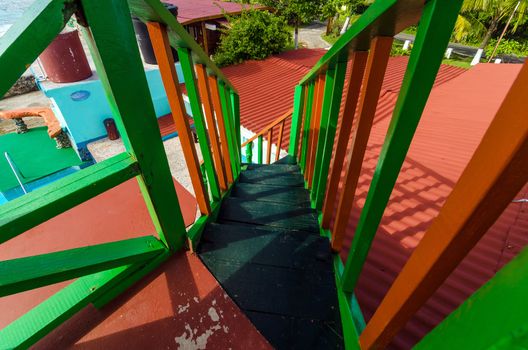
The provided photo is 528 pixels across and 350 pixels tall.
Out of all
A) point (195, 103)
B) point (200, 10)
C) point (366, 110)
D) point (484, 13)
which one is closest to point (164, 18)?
point (195, 103)

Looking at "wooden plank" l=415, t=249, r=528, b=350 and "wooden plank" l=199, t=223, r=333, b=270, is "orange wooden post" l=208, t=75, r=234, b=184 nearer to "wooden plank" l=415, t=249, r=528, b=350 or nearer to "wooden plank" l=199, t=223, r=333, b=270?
"wooden plank" l=199, t=223, r=333, b=270

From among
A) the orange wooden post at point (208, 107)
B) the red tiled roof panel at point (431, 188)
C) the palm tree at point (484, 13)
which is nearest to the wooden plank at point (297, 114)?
the red tiled roof panel at point (431, 188)

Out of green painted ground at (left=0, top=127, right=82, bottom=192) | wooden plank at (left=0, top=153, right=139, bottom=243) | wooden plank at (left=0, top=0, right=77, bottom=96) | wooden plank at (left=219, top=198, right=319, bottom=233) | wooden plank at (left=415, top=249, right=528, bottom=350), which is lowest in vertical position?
green painted ground at (left=0, top=127, right=82, bottom=192)

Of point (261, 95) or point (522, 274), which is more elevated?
point (522, 274)

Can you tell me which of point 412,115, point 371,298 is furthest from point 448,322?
point 371,298

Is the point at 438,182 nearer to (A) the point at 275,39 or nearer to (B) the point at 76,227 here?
(B) the point at 76,227

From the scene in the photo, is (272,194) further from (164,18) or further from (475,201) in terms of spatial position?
(475,201)

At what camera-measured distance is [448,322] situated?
44 cm

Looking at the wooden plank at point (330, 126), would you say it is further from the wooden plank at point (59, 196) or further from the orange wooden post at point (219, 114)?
the wooden plank at point (59, 196)

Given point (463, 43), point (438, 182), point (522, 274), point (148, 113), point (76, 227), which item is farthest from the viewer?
point (463, 43)

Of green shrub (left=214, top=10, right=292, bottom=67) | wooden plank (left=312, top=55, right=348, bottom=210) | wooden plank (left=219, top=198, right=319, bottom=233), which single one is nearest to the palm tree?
green shrub (left=214, top=10, right=292, bottom=67)

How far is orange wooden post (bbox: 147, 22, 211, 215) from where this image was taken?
1056mm

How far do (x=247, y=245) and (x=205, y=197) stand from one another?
389 millimetres

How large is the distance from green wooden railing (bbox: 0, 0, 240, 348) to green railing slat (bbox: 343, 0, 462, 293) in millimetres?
839
